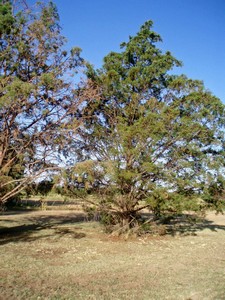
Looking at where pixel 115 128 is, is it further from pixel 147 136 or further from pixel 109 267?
Result: pixel 109 267

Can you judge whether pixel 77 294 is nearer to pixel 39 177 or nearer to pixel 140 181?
pixel 39 177

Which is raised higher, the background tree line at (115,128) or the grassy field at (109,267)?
the background tree line at (115,128)

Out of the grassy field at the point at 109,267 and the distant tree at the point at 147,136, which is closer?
the grassy field at the point at 109,267

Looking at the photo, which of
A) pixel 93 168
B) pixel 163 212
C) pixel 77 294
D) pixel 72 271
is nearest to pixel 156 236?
pixel 163 212

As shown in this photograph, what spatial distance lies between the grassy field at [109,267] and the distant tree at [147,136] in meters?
1.92

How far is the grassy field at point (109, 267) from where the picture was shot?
6.49 metres

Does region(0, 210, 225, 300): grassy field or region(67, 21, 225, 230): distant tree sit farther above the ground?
region(67, 21, 225, 230): distant tree

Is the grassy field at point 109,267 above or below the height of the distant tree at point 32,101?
below

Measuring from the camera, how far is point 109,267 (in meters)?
9.05

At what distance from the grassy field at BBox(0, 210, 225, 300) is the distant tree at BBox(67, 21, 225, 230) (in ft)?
6.30

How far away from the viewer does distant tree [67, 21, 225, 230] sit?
13.0 meters

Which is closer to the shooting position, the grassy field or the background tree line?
the grassy field

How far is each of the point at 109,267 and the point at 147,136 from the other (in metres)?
5.92

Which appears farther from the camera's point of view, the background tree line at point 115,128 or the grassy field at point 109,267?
the background tree line at point 115,128
